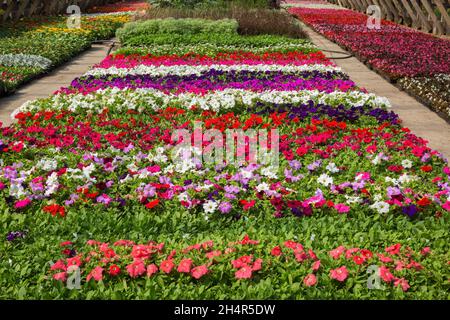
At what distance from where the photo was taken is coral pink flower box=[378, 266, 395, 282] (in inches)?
130

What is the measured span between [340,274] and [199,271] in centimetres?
87

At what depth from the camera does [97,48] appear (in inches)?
628

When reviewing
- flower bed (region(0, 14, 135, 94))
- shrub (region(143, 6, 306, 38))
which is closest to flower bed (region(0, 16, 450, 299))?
flower bed (region(0, 14, 135, 94))

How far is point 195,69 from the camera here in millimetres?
10727

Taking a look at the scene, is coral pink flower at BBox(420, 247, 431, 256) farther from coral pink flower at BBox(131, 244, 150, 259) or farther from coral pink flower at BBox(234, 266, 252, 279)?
coral pink flower at BBox(131, 244, 150, 259)

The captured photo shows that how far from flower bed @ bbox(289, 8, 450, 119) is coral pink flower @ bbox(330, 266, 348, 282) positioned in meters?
5.36

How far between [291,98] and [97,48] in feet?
30.9

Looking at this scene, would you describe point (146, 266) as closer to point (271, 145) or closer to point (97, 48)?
point (271, 145)

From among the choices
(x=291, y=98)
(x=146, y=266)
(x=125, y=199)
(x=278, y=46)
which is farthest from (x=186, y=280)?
(x=278, y=46)

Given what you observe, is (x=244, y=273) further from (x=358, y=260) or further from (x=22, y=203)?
(x=22, y=203)

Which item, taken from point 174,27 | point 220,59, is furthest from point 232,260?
point 174,27

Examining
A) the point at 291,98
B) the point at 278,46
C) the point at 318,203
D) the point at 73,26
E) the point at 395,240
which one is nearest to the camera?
the point at 395,240

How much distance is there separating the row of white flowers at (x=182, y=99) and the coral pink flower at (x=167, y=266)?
4.33 meters

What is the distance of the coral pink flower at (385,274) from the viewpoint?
10.9 ft
